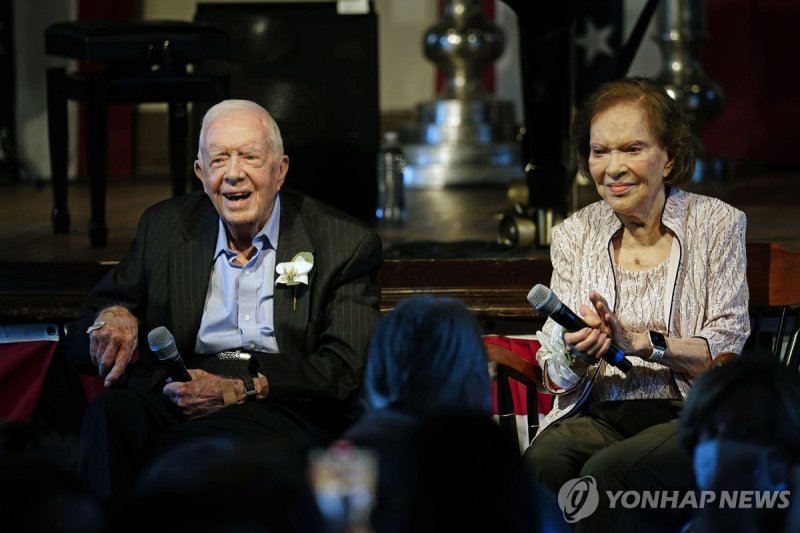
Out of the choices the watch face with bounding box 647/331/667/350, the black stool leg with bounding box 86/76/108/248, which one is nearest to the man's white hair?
the watch face with bounding box 647/331/667/350

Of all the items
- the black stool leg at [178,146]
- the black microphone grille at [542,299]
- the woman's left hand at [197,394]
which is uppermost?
the black stool leg at [178,146]

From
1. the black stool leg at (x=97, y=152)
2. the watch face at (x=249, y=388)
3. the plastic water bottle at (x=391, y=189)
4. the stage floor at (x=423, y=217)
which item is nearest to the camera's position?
the watch face at (x=249, y=388)

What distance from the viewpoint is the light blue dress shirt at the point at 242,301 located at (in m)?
3.28

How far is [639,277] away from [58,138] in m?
2.67

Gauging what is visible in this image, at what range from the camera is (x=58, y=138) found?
5.14 m

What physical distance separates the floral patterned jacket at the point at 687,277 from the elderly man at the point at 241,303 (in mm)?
454

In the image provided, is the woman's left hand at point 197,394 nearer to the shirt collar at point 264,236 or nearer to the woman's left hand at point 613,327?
the shirt collar at point 264,236

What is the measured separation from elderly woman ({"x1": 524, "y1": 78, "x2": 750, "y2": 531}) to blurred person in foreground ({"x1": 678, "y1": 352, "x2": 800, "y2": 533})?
2.64 feet

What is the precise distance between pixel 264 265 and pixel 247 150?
0.27 metres

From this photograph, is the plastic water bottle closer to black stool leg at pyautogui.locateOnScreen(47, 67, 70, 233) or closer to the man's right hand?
black stool leg at pyautogui.locateOnScreen(47, 67, 70, 233)

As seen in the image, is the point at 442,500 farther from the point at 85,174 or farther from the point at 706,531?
the point at 85,174

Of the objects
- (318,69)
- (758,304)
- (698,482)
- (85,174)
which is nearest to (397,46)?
(85,174)

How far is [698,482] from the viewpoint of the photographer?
89.4 inches

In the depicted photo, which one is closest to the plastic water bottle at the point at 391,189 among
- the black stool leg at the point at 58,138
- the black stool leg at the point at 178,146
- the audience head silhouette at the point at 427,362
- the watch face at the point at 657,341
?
the black stool leg at the point at 178,146
